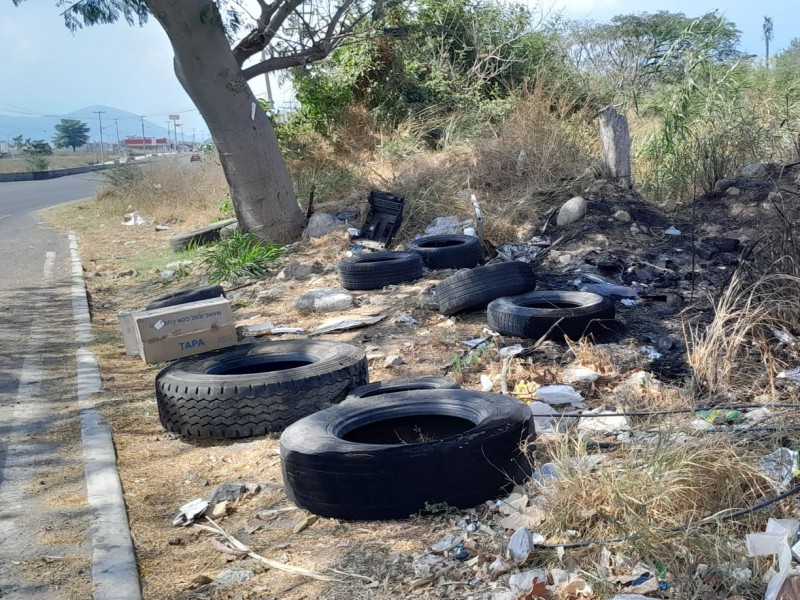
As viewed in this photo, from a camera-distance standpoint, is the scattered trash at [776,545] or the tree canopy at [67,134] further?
the tree canopy at [67,134]

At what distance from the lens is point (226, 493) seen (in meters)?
4.26

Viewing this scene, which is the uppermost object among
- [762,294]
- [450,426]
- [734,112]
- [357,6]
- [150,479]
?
[357,6]

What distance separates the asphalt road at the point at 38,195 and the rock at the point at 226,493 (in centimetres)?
2170

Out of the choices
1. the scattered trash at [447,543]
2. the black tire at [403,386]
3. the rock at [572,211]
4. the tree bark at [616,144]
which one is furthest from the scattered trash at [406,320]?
the tree bark at [616,144]

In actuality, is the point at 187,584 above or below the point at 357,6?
below

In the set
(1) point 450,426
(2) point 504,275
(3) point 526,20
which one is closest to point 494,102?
(3) point 526,20

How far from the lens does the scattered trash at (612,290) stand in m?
7.78

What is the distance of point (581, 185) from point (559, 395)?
7388mm

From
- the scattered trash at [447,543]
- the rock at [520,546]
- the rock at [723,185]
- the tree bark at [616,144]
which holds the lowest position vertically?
the scattered trash at [447,543]

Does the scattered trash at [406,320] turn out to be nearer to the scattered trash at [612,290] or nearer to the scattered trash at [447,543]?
the scattered trash at [612,290]

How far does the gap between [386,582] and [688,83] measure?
470 inches

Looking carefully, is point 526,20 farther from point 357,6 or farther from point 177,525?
point 177,525

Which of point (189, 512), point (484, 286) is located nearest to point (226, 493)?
point (189, 512)

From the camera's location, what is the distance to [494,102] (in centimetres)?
1706
